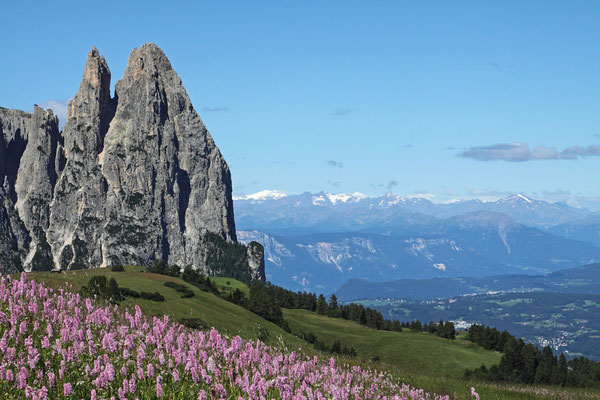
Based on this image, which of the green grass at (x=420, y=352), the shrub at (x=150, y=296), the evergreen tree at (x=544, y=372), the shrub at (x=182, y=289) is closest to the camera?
the shrub at (x=150, y=296)

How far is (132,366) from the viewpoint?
1534cm

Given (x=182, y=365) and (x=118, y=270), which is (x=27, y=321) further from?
(x=118, y=270)

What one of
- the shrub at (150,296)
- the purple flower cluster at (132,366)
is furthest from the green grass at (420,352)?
the purple flower cluster at (132,366)

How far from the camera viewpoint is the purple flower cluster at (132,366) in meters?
13.4

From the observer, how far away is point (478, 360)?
332 ft

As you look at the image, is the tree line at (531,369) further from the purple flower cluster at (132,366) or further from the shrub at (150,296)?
the purple flower cluster at (132,366)

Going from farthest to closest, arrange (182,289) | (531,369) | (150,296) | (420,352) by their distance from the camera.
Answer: (531,369) → (420,352) → (182,289) → (150,296)

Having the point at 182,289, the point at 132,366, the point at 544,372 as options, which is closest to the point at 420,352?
the point at 544,372

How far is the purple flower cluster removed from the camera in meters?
13.4

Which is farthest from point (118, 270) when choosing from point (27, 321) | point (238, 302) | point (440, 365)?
point (27, 321)

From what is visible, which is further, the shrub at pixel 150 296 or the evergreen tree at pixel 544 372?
the evergreen tree at pixel 544 372

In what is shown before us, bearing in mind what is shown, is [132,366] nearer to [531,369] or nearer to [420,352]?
[420,352]

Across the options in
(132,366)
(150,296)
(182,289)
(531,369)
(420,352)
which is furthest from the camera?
(531,369)

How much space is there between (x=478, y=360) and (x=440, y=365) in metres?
8.74
